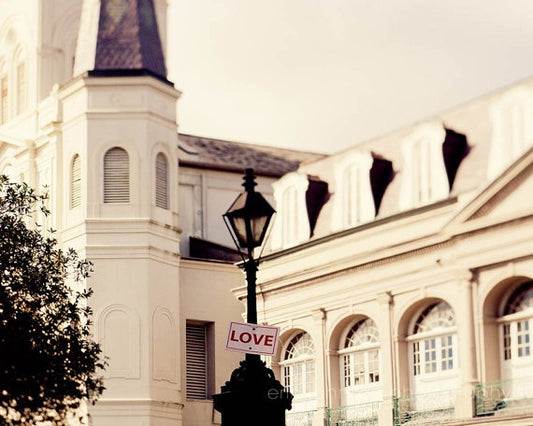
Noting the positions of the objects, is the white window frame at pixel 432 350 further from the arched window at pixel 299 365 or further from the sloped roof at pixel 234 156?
the sloped roof at pixel 234 156

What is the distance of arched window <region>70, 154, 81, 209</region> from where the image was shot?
5188 cm

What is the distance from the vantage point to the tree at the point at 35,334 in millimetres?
35844

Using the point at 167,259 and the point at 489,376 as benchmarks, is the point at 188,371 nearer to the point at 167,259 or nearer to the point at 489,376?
the point at 167,259

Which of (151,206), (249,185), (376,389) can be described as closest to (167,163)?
(151,206)

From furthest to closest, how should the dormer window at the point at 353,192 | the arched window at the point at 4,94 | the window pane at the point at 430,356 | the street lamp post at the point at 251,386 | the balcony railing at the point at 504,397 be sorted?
the arched window at the point at 4,94, the dormer window at the point at 353,192, the window pane at the point at 430,356, the balcony railing at the point at 504,397, the street lamp post at the point at 251,386

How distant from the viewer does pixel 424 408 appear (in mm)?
40344

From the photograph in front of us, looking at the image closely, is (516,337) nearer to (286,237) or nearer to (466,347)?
(466,347)

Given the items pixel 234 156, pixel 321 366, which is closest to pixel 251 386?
pixel 321 366

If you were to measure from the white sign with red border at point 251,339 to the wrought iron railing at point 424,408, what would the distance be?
18.7 metres

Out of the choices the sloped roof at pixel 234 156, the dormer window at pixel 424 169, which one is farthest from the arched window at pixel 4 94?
the dormer window at pixel 424 169

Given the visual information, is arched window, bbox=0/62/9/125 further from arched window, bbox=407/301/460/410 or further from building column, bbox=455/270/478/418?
building column, bbox=455/270/478/418

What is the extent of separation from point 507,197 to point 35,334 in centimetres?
1191

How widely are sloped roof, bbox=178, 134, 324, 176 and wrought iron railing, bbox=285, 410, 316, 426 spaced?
1494 centimetres

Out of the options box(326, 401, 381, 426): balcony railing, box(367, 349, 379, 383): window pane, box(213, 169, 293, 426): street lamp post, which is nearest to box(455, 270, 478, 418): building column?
box(326, 401, 381, 426): balcony railing
